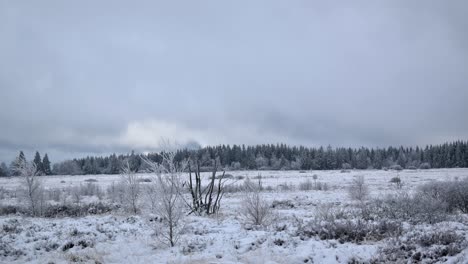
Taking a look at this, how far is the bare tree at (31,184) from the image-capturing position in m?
18.6

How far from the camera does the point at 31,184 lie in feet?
61.8

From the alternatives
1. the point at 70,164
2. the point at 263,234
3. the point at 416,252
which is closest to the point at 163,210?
the point at 263,234

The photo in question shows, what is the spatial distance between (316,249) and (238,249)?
91.5 inches

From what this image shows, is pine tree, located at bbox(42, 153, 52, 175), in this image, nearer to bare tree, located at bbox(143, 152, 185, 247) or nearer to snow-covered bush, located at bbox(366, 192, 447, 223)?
bare tree, located at bbox(143, 152, 185, 247)

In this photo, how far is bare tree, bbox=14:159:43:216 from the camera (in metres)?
18.6

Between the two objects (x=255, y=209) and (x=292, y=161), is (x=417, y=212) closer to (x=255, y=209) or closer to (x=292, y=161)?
(x=255, y=209)

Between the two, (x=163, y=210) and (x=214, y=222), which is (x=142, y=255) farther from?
(x=214, y=222)

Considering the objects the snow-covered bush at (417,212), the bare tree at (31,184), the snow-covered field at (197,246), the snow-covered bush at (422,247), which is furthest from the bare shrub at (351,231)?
the bare tree at (31,184)

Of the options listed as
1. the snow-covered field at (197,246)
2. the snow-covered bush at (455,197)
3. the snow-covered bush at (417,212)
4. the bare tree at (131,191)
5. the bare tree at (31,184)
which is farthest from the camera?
the bare tree at (131,191)

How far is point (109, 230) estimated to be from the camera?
12.4m

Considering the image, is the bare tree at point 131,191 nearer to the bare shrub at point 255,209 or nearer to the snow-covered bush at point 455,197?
the bare shrub at point 255,209

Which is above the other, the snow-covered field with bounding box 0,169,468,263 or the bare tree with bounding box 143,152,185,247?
the bare tree with bounding box 143,152,185,247

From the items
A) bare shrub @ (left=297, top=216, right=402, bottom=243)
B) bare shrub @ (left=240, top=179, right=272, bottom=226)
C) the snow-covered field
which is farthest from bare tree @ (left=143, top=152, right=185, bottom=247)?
bare shrub @ (left=297, top=216, right=402, bottom=243)

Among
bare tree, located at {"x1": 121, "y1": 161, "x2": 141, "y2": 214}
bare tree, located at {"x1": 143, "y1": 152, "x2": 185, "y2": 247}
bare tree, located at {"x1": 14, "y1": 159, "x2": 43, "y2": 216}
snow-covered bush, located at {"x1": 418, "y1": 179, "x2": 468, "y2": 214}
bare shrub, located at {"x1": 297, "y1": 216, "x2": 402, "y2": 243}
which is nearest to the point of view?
bare shrub, located at {"x1": 297, "y1": 216, "x2": 402, "y2": 243}
